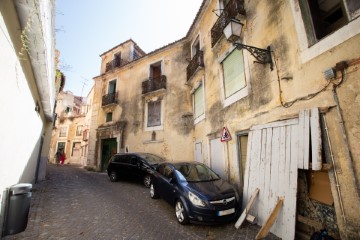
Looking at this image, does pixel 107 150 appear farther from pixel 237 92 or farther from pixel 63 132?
pixel 63 132

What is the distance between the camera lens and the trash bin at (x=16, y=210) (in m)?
3.27

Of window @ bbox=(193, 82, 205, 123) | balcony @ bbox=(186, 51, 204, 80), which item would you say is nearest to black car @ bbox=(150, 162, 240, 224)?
window @ bbox=(193, 82, 205, 123)

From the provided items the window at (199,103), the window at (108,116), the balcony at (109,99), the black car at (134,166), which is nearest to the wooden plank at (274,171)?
the black car at (134,166)

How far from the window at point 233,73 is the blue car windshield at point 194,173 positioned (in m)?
3.16

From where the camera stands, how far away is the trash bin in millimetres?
3268

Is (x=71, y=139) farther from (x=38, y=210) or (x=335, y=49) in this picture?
(x=335, y=49)

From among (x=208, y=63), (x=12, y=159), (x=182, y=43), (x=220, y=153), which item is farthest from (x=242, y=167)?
(x=182, y=43)

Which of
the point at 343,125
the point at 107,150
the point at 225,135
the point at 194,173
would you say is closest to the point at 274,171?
the point at 343,125

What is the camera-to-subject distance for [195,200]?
477 centimetres

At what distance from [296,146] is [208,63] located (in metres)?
6.56

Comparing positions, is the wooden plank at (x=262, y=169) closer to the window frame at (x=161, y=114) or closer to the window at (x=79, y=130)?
the window frame at (x=161, y=114)

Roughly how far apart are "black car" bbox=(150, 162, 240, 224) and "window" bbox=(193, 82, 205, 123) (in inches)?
180

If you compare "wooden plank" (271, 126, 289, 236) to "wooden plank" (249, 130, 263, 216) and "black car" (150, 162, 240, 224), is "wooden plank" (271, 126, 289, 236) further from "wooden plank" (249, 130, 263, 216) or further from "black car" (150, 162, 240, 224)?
"black car" (150, 162, 240, 224)

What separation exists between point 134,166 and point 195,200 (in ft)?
17.8
